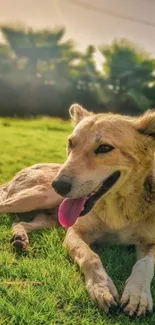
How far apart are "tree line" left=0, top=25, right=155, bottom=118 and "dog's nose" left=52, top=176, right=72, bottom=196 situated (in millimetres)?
7440

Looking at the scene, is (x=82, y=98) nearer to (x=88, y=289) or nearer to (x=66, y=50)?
(x=66, y=50)

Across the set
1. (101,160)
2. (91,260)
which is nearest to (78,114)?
(101,160)

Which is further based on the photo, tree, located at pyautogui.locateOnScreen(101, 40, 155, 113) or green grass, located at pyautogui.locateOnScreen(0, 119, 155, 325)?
tree, located at pyautogui.locateOnScreen(101, 40, 155, 113)

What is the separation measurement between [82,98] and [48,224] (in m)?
6.56

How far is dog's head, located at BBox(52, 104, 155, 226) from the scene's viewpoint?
3.27 m

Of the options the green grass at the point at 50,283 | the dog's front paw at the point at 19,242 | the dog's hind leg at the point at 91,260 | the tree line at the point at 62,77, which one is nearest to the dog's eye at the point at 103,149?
the dog's hind leg at the point at 91,260

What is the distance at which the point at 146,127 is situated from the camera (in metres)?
3.61

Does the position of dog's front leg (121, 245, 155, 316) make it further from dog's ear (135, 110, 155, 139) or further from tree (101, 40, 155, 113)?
tree (101, 40, 155, 113)

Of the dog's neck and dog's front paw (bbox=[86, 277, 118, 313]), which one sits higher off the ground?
the dog's neck

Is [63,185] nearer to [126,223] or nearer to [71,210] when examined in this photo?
[71,210]

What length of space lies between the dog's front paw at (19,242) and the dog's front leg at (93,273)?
0.30 metres

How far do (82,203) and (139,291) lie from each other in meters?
0.68

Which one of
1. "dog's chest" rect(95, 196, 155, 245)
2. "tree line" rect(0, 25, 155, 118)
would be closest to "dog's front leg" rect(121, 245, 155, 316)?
"dog's chest" rect(95, 196, 155, 245)

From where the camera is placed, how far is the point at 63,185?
10.6 ft
